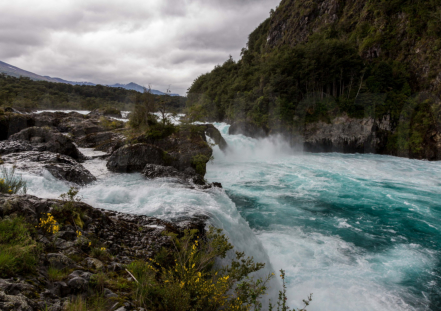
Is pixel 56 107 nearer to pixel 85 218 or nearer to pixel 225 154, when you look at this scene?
pixel 225 154

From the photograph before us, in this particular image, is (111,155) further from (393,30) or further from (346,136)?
(393,30)

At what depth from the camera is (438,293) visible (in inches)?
218

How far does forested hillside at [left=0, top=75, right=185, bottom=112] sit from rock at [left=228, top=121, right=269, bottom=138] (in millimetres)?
9538

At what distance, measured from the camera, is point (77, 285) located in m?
2.52

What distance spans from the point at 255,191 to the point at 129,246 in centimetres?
939

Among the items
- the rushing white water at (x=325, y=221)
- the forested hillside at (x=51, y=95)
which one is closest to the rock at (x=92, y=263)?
the rushing white water at (x=325, y=221)

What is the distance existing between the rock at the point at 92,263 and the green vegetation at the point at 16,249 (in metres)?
0.57

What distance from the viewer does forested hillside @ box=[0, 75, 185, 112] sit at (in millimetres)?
44425

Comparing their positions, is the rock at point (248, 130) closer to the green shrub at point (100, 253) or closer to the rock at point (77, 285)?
the green shrub at point (100, 253)

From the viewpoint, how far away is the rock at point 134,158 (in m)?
11.6

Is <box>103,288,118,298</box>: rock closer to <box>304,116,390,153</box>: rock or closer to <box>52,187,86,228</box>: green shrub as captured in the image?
<box>52,187,86,228</box>: green shrub

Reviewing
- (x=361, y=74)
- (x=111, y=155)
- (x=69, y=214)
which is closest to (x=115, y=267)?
(x=69, y=214)

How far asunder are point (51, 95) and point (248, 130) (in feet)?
207

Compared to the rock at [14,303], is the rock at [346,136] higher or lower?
higher
